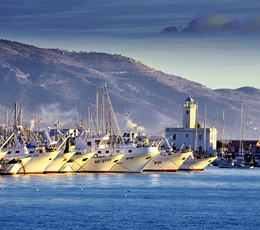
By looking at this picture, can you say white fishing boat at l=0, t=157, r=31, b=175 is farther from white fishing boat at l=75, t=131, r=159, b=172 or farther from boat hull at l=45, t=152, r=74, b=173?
white fishing boat at l=75, t=131, r=159, b=172

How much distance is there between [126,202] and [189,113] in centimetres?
10187

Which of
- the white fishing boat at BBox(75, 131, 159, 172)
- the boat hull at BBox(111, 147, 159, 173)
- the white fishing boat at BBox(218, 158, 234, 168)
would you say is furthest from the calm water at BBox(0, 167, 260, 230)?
the white fishing boat at BBox(218, 158, 234, 168)

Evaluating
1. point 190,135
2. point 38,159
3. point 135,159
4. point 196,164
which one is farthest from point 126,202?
point 190,135

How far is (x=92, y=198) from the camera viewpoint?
315 ft

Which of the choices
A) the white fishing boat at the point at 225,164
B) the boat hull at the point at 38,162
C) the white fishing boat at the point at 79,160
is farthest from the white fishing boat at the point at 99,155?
the white fishing boat at the point at 225,164

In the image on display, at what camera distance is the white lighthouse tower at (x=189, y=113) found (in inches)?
7554

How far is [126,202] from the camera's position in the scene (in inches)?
3649

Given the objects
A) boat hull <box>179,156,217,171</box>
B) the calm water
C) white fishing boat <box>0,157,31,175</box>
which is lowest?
the calm water

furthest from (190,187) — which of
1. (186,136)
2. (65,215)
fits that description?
(186,136)

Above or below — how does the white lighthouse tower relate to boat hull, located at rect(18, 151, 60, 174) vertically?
above

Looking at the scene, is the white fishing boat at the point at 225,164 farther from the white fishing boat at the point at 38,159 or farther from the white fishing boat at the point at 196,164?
the white fishing boat at the point at 38,159

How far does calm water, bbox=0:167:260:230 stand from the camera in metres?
79.2

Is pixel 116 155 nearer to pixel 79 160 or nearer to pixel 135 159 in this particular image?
pixel 135 159

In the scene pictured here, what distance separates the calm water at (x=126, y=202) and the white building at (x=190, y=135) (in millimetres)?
62040
